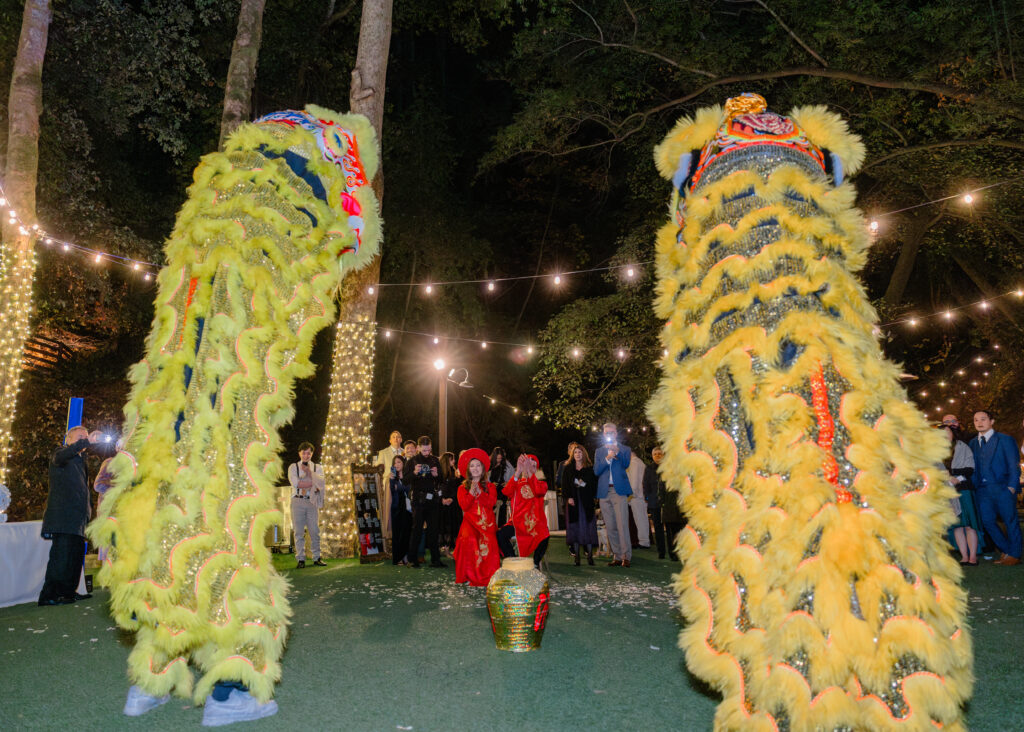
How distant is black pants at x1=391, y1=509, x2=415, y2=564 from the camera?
10.7 meters

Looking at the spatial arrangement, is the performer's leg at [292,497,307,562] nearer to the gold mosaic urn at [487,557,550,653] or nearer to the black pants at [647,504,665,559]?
the black pants at [647,504,665,559]

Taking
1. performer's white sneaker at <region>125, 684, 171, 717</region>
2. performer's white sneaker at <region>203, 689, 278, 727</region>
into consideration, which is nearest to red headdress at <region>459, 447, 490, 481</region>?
performer's white sneaker at <region>125, 684, 171, 717</region>

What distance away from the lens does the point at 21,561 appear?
7422 millimetres

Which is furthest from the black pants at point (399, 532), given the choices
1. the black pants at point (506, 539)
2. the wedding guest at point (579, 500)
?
the black pants at point (506, 539)

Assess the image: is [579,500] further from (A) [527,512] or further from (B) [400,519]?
(B) [400,519]

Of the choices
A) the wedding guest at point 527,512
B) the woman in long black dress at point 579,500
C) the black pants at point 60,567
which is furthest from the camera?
the woman in long black dress at point 579,500

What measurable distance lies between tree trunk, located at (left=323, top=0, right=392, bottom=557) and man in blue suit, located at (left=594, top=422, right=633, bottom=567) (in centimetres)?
414

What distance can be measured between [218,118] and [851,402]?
16.5 m

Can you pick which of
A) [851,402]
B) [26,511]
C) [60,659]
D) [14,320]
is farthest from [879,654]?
[26,511]

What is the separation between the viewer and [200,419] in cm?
295

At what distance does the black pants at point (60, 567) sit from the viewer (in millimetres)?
7281

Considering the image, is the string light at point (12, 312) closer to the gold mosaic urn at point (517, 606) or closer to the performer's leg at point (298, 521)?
the performer's leg at point (298, 521)

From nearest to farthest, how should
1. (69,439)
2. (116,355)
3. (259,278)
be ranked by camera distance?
(259,278) → (69,439) → (116,355)

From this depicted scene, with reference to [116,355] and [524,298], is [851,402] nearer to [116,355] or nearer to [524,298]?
[116,355]
